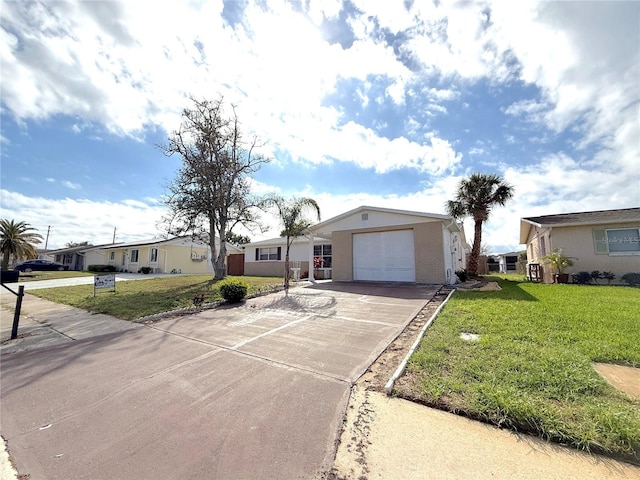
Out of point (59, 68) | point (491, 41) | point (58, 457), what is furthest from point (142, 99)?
point (491, 41)

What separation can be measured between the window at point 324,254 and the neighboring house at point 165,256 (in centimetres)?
1359

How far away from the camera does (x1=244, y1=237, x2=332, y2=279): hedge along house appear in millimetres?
18656

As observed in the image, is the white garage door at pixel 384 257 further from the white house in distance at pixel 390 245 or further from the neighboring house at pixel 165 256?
the neighboring house at pixel 165 256

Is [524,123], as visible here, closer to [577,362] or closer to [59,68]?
[577,362]

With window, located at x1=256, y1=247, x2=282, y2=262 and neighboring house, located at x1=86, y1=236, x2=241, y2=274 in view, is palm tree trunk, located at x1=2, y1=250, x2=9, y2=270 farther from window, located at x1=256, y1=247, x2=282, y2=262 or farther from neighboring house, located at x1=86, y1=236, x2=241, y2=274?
window, located at x1=256, y1=247, x2=282, y2=262

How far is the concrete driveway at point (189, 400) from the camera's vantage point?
7.28 feet

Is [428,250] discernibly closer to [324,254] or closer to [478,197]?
[478,197]

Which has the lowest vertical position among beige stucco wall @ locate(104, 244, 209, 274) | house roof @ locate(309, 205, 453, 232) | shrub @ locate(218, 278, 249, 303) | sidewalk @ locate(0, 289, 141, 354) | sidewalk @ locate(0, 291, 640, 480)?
sidewalk @ locate(0, 289, 141, 354)

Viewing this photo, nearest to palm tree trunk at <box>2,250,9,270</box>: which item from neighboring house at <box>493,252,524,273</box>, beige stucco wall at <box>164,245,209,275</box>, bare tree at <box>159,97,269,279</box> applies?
→ beige stucco wall at <box>164,245,209,275</box>

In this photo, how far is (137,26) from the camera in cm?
731

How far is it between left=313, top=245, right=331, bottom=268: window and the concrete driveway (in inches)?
473

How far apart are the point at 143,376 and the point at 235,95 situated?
59.1 ft

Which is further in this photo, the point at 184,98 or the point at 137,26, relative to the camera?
the point at 184,98

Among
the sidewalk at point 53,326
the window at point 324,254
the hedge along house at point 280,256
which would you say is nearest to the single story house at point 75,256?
the hedge along house at point 280,256
